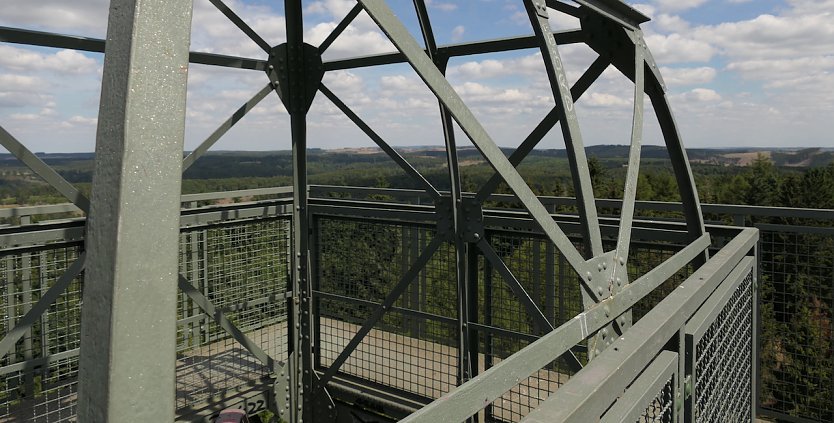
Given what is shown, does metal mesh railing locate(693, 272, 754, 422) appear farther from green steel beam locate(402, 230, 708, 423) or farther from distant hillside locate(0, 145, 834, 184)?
distant hillside locate(0, 145, 834, 184)

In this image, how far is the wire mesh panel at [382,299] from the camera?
6.14 meters

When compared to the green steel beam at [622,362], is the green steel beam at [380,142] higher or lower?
higher

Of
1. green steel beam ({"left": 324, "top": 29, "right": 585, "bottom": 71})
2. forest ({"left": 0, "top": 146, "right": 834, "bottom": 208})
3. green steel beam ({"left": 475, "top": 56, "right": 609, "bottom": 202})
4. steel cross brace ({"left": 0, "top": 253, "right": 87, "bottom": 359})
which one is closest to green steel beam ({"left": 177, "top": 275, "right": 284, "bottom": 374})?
steel cross brace ({"left": 0, "top": 253, "right": 87, "bottom": 359})

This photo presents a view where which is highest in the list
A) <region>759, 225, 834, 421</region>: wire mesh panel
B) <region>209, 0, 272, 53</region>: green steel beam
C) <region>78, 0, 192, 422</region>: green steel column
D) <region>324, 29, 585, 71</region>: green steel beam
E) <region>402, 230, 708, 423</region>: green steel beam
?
<region>209, 0, 272, 53</region>: green steel beam

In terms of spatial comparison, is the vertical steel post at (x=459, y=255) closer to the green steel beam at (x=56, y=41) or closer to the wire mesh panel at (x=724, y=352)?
the green steel beam at (x=56, y=41)

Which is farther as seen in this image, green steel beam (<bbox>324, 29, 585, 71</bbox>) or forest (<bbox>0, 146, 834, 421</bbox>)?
forest (<bbox>0, 146, 834, 421</bbox>)

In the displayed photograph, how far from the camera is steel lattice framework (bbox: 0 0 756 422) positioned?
1.01m

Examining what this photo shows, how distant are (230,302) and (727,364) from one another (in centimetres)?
462

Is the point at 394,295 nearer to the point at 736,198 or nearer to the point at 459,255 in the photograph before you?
the point at 459,255

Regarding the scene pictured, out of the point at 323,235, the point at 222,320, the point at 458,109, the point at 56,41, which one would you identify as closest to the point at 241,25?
the point at 56,41

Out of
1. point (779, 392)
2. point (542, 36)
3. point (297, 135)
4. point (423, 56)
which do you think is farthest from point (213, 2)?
point (779, 392)

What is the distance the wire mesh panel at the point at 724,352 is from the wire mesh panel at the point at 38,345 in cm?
445

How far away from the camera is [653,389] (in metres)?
1.96

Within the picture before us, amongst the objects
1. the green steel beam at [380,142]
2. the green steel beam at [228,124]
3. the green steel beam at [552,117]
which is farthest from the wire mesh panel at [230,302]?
the green steel beam at [552,117]
